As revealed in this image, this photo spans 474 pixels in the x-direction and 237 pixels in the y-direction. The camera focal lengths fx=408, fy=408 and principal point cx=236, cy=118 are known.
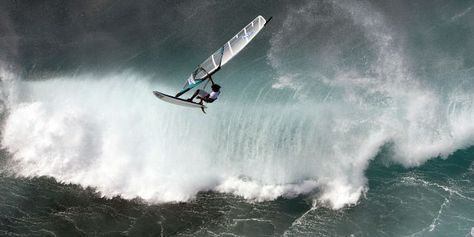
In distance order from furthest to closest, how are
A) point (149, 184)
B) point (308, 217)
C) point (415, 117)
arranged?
point (415, 117), point (149, 184), point (308, 217)

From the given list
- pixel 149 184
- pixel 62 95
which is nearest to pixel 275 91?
pixel 149 184

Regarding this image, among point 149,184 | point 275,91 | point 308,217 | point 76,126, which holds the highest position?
point 275,91

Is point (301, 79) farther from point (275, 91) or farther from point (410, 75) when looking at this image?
point (410, 75)

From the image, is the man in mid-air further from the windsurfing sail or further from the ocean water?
the ocean water

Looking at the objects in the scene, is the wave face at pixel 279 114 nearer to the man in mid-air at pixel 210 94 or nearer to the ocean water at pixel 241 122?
the ocean water at pixel 241 122

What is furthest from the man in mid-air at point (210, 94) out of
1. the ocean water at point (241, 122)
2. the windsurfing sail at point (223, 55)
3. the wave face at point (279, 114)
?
the wave face at point (279, 114)

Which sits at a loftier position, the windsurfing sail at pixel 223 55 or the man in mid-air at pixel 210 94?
the windsurfing sail at pixel 223 55
